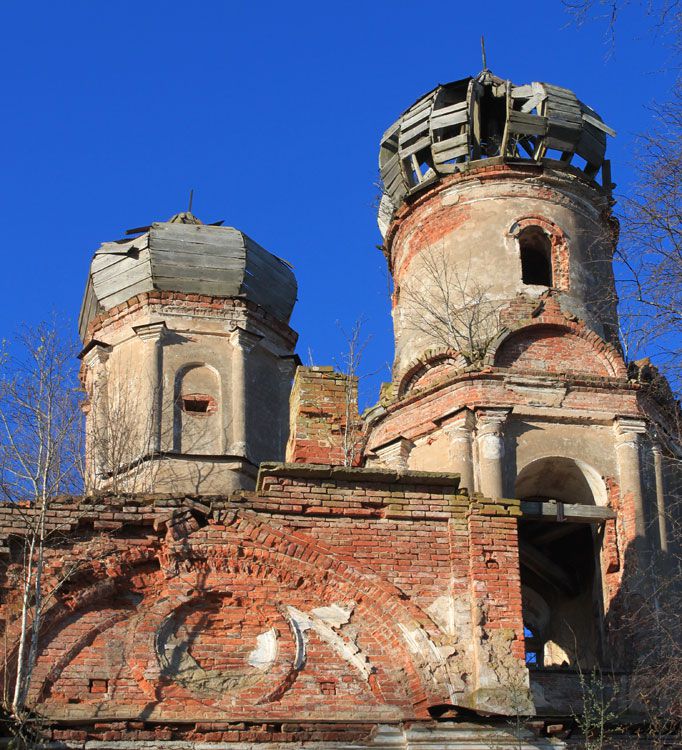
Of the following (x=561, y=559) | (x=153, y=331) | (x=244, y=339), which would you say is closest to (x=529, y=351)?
(x=561, y=559)

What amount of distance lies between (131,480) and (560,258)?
604 cm

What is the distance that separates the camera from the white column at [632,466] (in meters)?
18.2

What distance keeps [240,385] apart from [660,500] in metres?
5.74

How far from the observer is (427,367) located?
792 inches

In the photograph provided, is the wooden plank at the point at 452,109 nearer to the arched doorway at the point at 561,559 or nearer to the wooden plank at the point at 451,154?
the wooden plank at the point at 451,154

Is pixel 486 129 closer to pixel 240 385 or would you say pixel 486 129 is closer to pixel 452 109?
pixel 452 109

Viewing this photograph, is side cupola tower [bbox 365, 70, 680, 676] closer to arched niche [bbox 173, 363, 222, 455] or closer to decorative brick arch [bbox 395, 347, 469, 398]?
decorative brick arch [bbox 395, 347, 469, 398]

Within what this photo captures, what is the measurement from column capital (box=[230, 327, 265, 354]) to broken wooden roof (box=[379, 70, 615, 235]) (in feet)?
8.61

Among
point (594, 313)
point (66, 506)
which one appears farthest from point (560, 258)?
point (66, 506)

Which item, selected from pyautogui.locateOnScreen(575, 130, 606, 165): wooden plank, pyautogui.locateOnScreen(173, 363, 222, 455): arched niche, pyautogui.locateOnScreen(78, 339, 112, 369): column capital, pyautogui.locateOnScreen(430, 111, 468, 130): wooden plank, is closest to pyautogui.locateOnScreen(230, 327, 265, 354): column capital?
pyautogui.locateOnScreen(173, 363, 222, 455): arched niche

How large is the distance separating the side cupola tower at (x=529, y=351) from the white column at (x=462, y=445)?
0.02 m

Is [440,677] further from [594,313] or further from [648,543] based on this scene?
[594,313]

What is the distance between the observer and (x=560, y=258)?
67.5 ft

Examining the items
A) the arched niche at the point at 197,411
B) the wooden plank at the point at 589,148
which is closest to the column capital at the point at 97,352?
the arched niche at the point at 197,411
